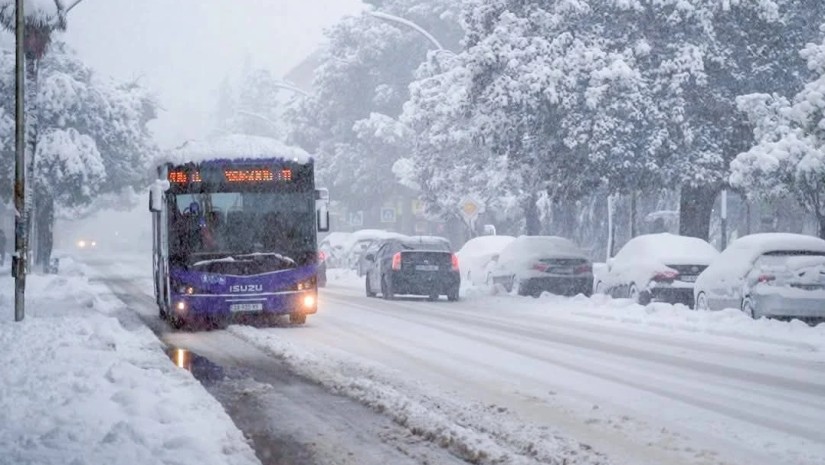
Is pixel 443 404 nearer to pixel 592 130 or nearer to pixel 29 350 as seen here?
pixel 29 350

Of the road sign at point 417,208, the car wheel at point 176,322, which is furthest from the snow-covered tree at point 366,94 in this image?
the car wheel at point 176,322

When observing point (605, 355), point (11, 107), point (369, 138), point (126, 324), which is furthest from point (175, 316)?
point (369, 138)

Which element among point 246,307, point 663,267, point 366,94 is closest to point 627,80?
point 663,267

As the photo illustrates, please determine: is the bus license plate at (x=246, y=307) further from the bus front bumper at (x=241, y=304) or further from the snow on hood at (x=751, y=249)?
the snow on hood at (x=751, y=249)

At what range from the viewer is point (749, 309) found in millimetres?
19188

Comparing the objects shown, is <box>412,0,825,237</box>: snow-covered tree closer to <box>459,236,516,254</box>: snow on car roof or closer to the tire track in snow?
<box>459,236,516,254</box>: snow on car roof

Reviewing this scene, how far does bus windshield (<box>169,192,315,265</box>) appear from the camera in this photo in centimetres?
1838

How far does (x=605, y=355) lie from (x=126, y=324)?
9017mm

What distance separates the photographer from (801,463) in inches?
298

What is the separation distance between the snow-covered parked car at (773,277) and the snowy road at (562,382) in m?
0.46

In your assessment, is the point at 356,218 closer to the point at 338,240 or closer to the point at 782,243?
the point at 338,240

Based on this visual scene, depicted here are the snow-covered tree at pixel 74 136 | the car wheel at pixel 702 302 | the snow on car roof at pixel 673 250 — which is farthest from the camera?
the snow-covered tree at pixel 74 136

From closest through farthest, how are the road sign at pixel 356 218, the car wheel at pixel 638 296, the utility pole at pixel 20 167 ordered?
the utility pole at pixel 20 167
the car wheel at pixel 638 296
the road sign at pixel 356 218

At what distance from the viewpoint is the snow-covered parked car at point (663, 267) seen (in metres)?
23.2
